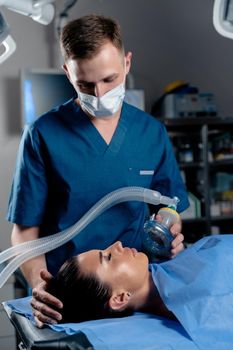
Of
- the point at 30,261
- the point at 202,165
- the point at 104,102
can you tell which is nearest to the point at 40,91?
the point at 202,165

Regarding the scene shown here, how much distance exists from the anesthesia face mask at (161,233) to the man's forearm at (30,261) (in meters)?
0.36

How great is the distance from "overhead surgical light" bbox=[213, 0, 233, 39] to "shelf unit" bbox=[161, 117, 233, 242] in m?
2.16

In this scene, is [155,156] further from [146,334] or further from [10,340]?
[10,340]

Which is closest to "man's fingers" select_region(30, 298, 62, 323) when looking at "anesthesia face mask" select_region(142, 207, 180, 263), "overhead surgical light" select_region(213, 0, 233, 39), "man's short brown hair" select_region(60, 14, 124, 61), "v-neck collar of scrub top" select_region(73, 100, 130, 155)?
"anesthesia face mask" select_region(142, 207, 180, 263)

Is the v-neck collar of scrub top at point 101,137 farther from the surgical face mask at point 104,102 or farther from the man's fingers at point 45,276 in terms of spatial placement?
the man's fingers at point 45,276

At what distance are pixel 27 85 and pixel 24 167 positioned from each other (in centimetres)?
201

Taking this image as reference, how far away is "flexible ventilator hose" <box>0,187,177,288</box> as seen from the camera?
1.33 meters

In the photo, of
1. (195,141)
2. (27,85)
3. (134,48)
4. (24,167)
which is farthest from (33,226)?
(134,48)

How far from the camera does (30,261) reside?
4.57ft

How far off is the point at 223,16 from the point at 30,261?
2.97ft

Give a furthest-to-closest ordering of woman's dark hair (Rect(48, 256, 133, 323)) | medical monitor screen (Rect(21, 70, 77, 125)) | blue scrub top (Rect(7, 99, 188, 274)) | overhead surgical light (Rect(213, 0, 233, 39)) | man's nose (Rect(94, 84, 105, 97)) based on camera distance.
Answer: medical monitor screen (Rect(21, 70, 77, 125)) → blue scrub top (Rect(7, 99, 188, 274)) → man's nose (Rect(94, 84, 105, 97)) → woman's dark hair (Rect(48, 256, 133, 323)) → overhead surgical light (Rect(213, 0, 233, 39))

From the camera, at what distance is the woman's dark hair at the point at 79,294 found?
4.09 feet

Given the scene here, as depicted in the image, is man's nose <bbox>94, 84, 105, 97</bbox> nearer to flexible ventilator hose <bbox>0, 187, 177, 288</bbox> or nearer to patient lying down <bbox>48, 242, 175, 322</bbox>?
flexible ventilator hose <bbox>0, 187, 177, 288</bbox>

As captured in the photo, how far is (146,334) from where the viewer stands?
107cm
